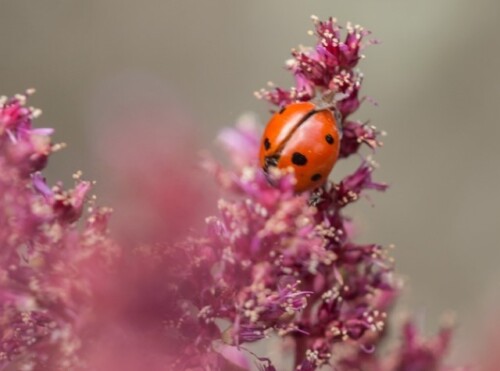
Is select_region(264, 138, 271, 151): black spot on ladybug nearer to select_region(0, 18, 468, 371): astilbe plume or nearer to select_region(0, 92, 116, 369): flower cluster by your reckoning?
select_region(0, 18, 468, 371): astilbe plume

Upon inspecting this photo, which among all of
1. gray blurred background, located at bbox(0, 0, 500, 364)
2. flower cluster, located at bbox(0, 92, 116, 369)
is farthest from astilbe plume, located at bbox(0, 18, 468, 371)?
gray blurred background, located at bbox(0, 0, 500, 364)

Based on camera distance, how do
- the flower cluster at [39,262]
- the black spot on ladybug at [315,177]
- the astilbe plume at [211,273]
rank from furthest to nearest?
the black spot on ladybug at [315,177], the flower cluster at [39,262], the astilbe plume at [211,273]

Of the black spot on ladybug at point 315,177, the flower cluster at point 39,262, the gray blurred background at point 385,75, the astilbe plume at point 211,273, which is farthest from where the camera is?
the gray blurred background at point 385,75

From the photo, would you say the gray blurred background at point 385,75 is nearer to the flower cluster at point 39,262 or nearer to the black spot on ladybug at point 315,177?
the black spot on ladybug at point 315,177

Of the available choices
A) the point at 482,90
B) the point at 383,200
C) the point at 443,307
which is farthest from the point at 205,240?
the point at 482,90

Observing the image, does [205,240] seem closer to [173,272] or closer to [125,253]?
[173,272]

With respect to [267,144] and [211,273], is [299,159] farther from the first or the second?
[211,273]

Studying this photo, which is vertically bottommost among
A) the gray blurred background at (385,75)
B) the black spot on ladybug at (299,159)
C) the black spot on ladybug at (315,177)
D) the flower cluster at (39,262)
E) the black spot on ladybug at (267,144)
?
the flower cluster at (39,262)

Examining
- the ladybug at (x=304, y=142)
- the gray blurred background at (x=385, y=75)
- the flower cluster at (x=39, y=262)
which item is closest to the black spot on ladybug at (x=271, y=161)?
the ladybug at (x=304, y=142)
